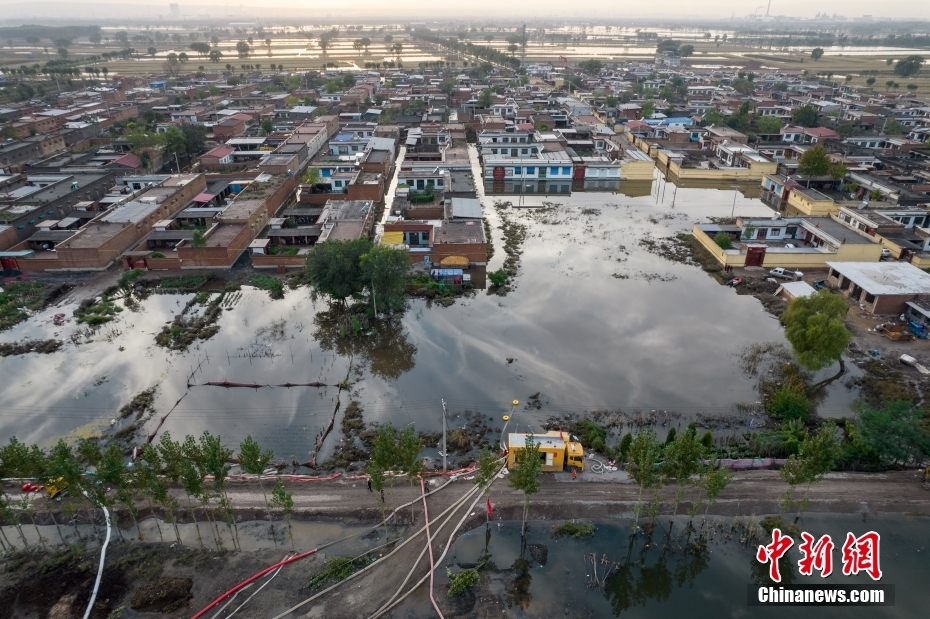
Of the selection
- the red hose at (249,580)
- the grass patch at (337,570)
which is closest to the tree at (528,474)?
the grass patch at (337,570)

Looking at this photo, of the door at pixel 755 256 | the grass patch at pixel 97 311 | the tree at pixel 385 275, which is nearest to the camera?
the tree at pixel 385 275

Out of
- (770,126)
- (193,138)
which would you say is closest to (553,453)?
(193,138)

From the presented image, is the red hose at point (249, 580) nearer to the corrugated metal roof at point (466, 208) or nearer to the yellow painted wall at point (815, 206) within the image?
the corrugated metal roof at point (466, 208)

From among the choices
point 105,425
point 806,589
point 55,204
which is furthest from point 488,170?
point 806,589

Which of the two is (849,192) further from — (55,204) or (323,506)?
(55,204)

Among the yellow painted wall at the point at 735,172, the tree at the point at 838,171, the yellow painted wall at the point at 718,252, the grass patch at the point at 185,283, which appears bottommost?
the grass patch at the point at 185,283

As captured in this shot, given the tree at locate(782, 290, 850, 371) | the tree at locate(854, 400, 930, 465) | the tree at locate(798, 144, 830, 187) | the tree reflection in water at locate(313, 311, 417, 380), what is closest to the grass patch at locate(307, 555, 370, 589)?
the tree reflection in water at locate(313, 311, 417, 380)

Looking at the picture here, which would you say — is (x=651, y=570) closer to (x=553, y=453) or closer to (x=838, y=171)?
(x=553, y=453)

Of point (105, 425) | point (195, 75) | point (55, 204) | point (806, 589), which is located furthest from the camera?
point (195, 75)
